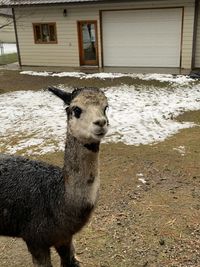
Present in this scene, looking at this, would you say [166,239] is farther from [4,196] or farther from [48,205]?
[4,196]

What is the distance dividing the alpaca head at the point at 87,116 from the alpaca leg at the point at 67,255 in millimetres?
1530

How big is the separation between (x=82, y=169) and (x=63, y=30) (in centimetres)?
1672

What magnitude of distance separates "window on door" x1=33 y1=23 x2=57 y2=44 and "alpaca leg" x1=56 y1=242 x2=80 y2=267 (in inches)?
649

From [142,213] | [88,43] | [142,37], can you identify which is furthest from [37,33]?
[142,213]

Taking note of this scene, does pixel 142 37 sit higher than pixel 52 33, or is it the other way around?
pixel 52 33

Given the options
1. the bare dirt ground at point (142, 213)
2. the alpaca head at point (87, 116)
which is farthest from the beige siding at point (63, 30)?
the alpaca head at point (87, 116)

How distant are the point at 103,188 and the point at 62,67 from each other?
14.1m

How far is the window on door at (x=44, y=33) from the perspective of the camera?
62.3ft

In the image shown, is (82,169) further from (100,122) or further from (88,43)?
(88,43)

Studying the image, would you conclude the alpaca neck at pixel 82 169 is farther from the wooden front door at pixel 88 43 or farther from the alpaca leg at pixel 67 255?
the wooden front door at pixel 88 43

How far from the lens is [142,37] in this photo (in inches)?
691

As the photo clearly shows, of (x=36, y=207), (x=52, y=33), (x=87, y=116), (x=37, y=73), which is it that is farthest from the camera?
(x=52, y=33)

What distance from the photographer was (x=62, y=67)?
1906 centimetres

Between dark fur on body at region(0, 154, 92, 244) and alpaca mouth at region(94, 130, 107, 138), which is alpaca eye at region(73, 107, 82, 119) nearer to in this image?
alpaca mouth at region(94, 130, 107, 138)
